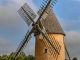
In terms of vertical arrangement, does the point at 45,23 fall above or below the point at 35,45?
above

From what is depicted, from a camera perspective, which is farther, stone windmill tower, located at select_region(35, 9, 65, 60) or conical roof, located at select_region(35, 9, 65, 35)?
conical roof, located at select_region(35, 9, 65, 35)

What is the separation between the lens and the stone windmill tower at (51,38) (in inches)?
1191

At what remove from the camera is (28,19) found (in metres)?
31.4

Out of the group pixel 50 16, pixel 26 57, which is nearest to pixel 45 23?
pixel 50 16

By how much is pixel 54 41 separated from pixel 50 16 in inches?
131

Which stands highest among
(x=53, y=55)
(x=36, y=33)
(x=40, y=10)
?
(x=40, y=10)

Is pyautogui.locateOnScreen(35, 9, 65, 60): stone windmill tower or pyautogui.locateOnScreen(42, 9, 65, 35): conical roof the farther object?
pyautogui.locateOnScreen(42, 9, 65, 35): conical roof

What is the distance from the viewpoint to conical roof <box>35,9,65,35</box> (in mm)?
30734

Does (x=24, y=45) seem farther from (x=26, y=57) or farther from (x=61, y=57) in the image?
(x=26, y=57)

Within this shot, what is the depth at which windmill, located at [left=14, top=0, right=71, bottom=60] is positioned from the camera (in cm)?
2953

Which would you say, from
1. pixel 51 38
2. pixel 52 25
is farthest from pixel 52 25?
pixel 51 38

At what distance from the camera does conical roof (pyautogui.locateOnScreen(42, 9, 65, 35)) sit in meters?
30.8

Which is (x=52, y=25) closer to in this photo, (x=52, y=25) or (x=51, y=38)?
(x=52, y=25)

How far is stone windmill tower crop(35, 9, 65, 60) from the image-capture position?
3025cm
